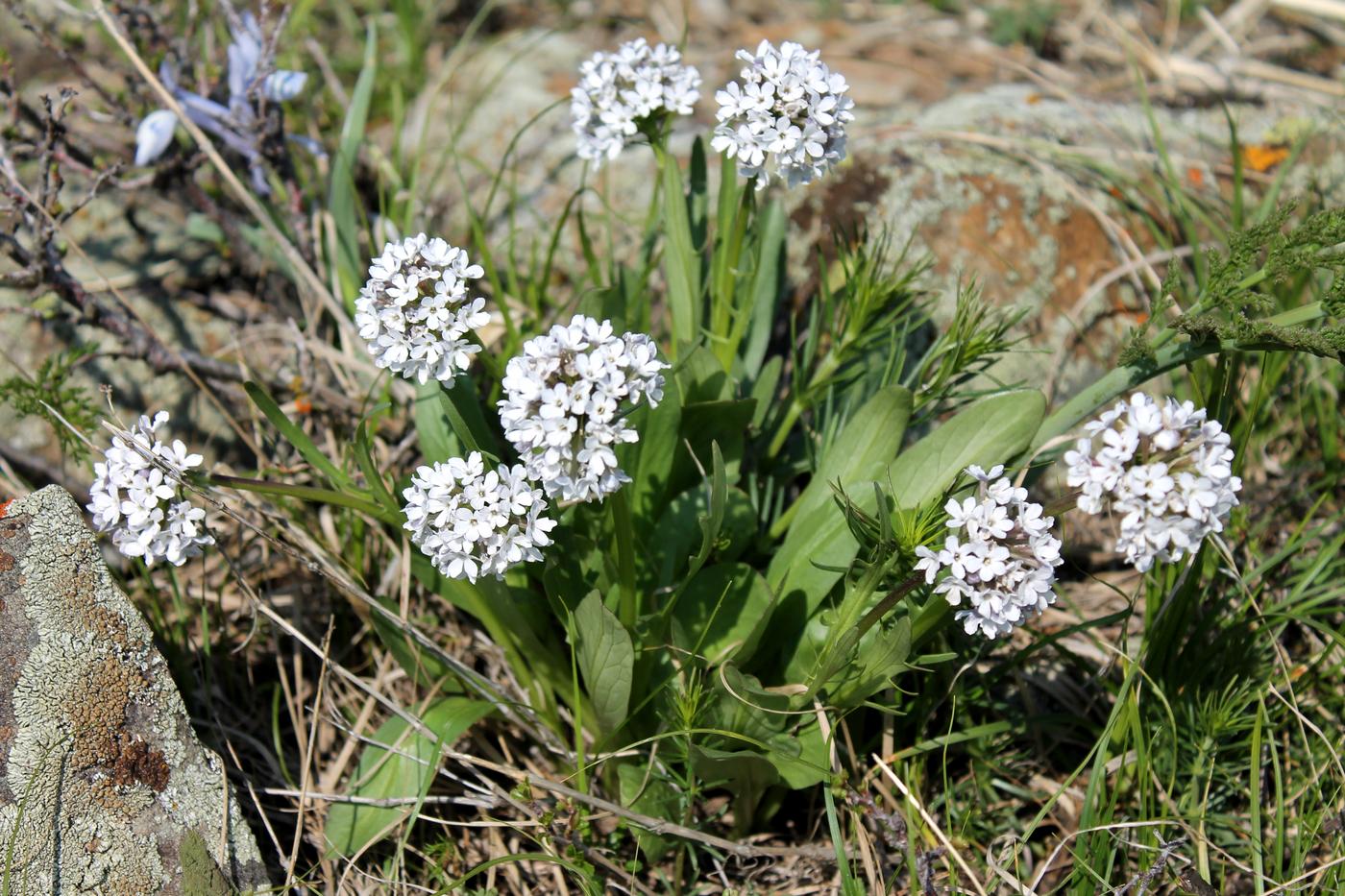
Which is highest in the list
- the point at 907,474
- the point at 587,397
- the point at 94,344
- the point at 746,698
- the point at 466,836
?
the point at 587,397

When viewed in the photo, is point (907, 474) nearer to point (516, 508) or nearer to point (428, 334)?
point (516, 508)

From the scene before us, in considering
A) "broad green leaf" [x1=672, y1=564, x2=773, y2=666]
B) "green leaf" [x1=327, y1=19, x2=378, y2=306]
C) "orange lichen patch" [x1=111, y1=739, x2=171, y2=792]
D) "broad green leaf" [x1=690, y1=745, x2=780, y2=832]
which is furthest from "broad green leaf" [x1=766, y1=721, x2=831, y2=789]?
"green leaf" [x1=327, y1=19, x2=378, y2=306]

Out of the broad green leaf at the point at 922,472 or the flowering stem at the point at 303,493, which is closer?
the flowering stem at the point at 303,493

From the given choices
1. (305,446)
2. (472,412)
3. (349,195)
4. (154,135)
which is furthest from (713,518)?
(154,135)

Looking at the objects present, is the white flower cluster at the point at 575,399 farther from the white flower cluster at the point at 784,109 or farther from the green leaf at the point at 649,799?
the green leaf at the point at 649,799

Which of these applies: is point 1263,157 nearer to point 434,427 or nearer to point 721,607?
point 721,607

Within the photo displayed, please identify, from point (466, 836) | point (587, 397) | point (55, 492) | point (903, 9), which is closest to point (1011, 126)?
point (903, 9)

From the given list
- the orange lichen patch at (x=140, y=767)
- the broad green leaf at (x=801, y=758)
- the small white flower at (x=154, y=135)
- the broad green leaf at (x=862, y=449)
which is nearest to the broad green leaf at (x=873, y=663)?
the broad green leaf at (x=801, y=758)
